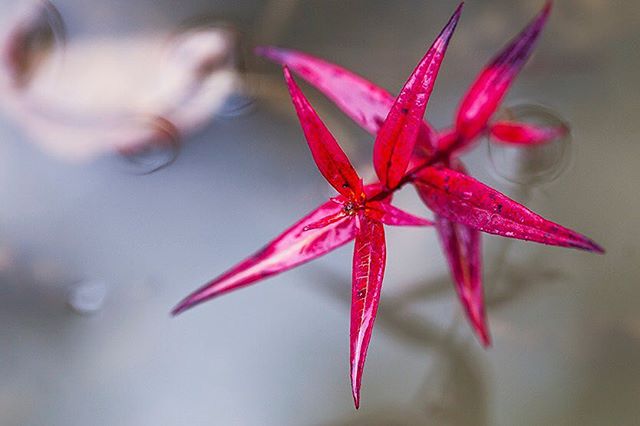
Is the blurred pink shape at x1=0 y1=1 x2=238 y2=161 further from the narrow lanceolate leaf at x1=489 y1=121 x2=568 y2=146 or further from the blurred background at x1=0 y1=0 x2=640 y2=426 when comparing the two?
the narrow lanceolate leaf at x1=489 y1=121 x2=568 y2=146

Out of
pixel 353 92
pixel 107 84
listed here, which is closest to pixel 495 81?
pixel 353 92

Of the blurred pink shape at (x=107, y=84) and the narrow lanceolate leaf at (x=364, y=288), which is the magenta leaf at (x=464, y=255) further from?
the blurred pink shape at (x=107, y=84)

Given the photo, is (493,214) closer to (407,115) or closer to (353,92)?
(407,115)

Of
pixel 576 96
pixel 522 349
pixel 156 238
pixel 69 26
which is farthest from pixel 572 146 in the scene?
pixel 69 26

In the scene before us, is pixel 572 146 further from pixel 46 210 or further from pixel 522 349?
pixel 46 210

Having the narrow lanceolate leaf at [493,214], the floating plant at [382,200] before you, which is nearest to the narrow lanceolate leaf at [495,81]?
the floating plant at [382,200]

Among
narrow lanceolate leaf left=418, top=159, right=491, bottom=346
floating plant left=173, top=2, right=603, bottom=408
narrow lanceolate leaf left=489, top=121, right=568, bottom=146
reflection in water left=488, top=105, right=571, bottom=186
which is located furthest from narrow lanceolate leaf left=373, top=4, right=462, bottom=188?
reflection in water left=488, top=105, right=571, bottom=186
